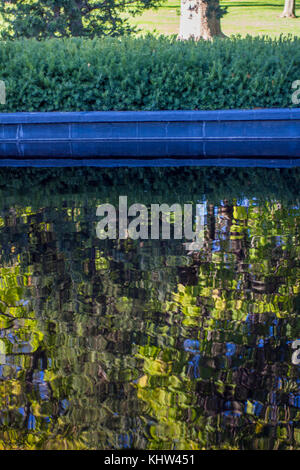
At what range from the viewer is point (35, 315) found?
4.27 metres

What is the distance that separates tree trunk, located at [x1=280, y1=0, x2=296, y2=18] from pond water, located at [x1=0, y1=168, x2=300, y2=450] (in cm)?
2746

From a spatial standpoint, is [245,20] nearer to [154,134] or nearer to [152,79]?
[152,79]

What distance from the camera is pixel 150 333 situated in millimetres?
3961

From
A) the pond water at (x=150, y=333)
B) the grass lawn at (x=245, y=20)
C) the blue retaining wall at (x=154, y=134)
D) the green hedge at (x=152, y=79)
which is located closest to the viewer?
the pond water at (x=150, y=333)

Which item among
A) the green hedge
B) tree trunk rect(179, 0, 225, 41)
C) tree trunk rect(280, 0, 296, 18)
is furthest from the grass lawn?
the green hedge

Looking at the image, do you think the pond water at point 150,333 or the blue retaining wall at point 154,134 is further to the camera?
the blue retaining wall at point 154,134

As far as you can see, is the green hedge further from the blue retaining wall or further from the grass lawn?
the grass lawn

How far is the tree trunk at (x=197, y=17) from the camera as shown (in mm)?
17922

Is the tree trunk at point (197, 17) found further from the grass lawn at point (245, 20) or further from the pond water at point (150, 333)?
the pond water at point (150, 333)

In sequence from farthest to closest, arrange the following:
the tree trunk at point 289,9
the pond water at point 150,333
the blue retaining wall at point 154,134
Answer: the tree trunk at point 289,9 < the blue retaining wall at point 154,134 < the pond water at point 150,333

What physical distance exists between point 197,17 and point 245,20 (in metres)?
14.5

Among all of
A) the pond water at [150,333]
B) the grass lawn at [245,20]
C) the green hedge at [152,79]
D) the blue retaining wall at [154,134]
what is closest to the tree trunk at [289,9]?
the grass lawn at [245,20]

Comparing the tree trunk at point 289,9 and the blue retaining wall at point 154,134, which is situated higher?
the tree trunk at point 289,9

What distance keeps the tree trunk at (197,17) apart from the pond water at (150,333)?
40.0 feet
